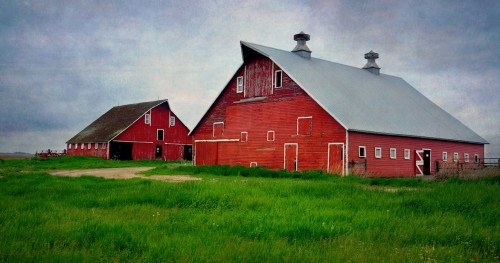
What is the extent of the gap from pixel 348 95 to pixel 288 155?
6.95 meters

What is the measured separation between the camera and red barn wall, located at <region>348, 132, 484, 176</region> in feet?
95.0

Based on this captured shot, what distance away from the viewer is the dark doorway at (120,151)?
52509mm

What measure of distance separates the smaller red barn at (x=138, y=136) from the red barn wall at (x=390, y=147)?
1263 inches

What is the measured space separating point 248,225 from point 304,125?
70.6 ft

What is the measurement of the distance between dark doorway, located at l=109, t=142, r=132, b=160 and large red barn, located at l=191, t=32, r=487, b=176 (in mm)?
18519

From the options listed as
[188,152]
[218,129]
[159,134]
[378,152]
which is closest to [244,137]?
[218,129]

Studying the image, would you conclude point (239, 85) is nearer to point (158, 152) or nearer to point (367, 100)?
point (367, 100)

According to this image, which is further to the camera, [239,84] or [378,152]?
[239,84]

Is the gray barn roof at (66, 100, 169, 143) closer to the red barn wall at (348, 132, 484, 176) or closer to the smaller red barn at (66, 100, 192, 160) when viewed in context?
the smaller red barn at (66, 100, 192, 160)

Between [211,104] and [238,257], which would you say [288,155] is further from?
[238,257]

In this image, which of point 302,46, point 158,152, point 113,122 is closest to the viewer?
point 302,46

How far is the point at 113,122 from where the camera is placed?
58.2m

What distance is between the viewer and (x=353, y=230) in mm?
8891

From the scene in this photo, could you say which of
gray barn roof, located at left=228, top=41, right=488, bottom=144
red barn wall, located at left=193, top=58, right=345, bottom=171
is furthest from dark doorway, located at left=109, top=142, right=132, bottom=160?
gray barn roof, located at left=228, top=41, right=488, bottom=144
